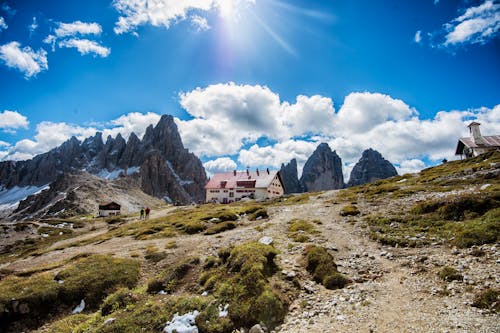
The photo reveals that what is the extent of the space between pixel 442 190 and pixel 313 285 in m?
30.4

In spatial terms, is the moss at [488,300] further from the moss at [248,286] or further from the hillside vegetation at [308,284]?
the moss at [248,286]

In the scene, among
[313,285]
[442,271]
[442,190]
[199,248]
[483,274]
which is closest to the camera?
[483,274]

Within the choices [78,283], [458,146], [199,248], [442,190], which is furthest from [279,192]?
[78,283]

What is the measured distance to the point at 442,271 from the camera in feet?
41.4

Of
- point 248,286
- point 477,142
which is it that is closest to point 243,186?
point 477,142

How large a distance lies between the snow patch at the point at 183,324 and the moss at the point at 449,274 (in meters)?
11.7

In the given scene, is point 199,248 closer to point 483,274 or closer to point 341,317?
point 341,317

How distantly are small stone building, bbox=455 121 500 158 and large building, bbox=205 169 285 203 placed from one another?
196 feet

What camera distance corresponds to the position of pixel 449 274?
40.1 feet

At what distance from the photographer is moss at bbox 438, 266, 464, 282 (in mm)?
11988

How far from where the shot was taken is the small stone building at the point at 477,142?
2820 inches

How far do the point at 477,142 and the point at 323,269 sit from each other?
85.5 meters

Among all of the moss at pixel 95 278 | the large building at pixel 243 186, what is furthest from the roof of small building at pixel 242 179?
the moss at pixel 95 278

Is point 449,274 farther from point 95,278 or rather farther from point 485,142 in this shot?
point 485,142
